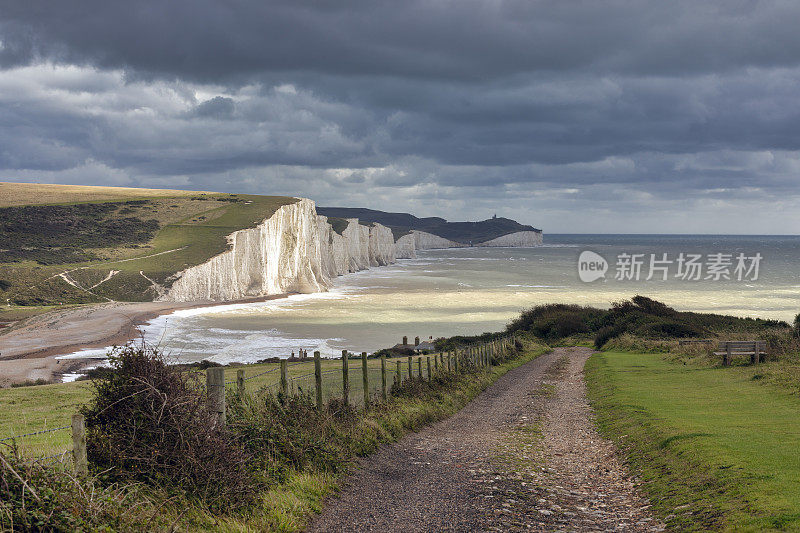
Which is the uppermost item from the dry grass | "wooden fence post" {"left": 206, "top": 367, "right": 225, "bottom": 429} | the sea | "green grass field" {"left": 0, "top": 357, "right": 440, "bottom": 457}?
the dry grass

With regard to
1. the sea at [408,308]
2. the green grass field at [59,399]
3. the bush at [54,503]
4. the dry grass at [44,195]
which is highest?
the dry grass at [44,195]

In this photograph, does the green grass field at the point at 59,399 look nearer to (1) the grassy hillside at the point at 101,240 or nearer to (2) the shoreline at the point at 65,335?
(2) the shoreline at the point at 65,335

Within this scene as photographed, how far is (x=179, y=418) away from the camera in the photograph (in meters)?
7.73

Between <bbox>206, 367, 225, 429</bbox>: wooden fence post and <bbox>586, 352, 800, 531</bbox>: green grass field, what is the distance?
20.7 ft

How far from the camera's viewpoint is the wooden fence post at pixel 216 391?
8750 millimetres

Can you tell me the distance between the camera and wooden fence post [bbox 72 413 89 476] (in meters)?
6.62

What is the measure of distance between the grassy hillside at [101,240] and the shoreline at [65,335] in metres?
8.08

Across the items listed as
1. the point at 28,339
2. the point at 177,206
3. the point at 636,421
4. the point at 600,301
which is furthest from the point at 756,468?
the point at 177,206

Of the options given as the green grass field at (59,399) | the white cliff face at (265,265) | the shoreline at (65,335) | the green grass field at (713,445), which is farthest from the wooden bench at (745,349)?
the white cliff face at (265,265)

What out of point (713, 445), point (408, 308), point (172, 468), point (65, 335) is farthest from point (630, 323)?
point (65, 335)

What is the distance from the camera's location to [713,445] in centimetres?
1188

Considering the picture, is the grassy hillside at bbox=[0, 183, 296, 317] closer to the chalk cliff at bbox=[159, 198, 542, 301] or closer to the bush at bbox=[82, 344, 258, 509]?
the chalk cliff at bbox=[159, 198, 542, 301]

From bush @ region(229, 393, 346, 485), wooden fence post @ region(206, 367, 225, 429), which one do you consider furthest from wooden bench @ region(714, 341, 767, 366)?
wooden fence post @ region(206, 367, 225, 429)

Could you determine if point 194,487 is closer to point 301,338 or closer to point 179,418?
point 179,418
